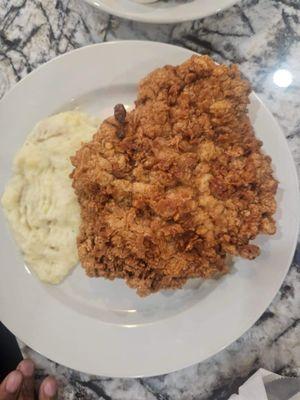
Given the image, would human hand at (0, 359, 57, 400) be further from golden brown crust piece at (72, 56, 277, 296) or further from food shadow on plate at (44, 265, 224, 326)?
golden brown crust piece at (72, 56, 277, 296)

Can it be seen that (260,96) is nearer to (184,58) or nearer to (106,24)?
(184,58)

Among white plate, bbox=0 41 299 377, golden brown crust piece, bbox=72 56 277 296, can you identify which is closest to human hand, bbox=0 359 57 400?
white plate, bbox=0 41 299 377

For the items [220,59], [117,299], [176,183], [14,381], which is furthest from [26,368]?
[220,59]

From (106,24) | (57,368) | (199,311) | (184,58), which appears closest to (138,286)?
(199,311)

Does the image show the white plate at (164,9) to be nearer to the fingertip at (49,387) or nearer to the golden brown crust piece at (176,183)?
the golden brown crust piece at (176,183)

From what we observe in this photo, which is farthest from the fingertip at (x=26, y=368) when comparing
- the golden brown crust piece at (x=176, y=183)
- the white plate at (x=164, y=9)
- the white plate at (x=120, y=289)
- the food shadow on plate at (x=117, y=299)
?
the white plate at (x=164, y=9)
